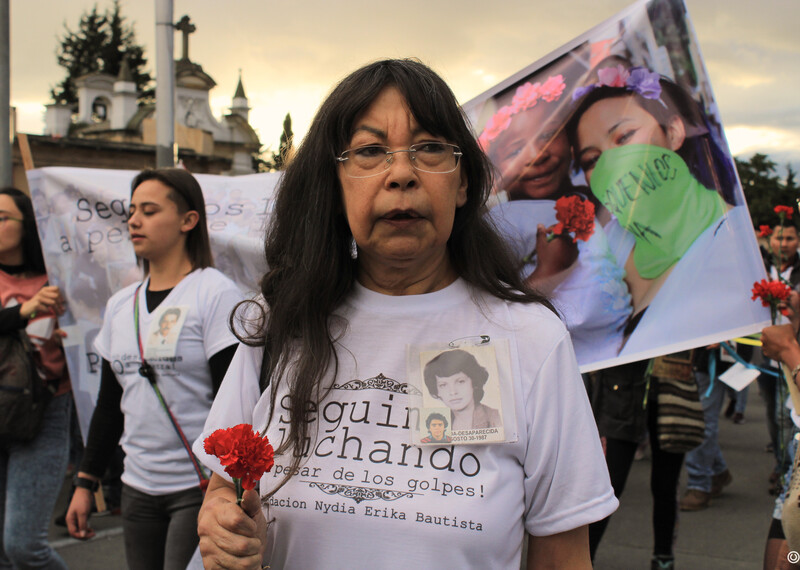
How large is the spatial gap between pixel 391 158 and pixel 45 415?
2685 mm

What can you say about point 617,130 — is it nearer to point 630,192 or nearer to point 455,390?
point 630,192

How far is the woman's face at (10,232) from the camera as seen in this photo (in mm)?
4027

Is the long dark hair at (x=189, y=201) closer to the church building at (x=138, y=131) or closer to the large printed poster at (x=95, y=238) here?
the large printed poster at (x=95, y=238)

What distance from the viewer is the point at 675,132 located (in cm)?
307

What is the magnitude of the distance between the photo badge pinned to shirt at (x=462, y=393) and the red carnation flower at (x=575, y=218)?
1535mm

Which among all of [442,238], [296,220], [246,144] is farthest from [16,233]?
[246,144]

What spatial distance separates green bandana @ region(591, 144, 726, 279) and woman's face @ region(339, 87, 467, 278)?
4.94 ft

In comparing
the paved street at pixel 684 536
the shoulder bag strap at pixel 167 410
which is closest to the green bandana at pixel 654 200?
the shoulder bag strap at pixel 167 410

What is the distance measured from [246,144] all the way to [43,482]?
34279mm

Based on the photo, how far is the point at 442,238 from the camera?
5.62ft

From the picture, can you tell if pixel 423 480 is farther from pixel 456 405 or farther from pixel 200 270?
pixel 200 270

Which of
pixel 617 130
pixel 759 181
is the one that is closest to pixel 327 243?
pixel 617 130

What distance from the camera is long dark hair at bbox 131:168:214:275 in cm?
335

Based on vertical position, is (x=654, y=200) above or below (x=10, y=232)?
below
